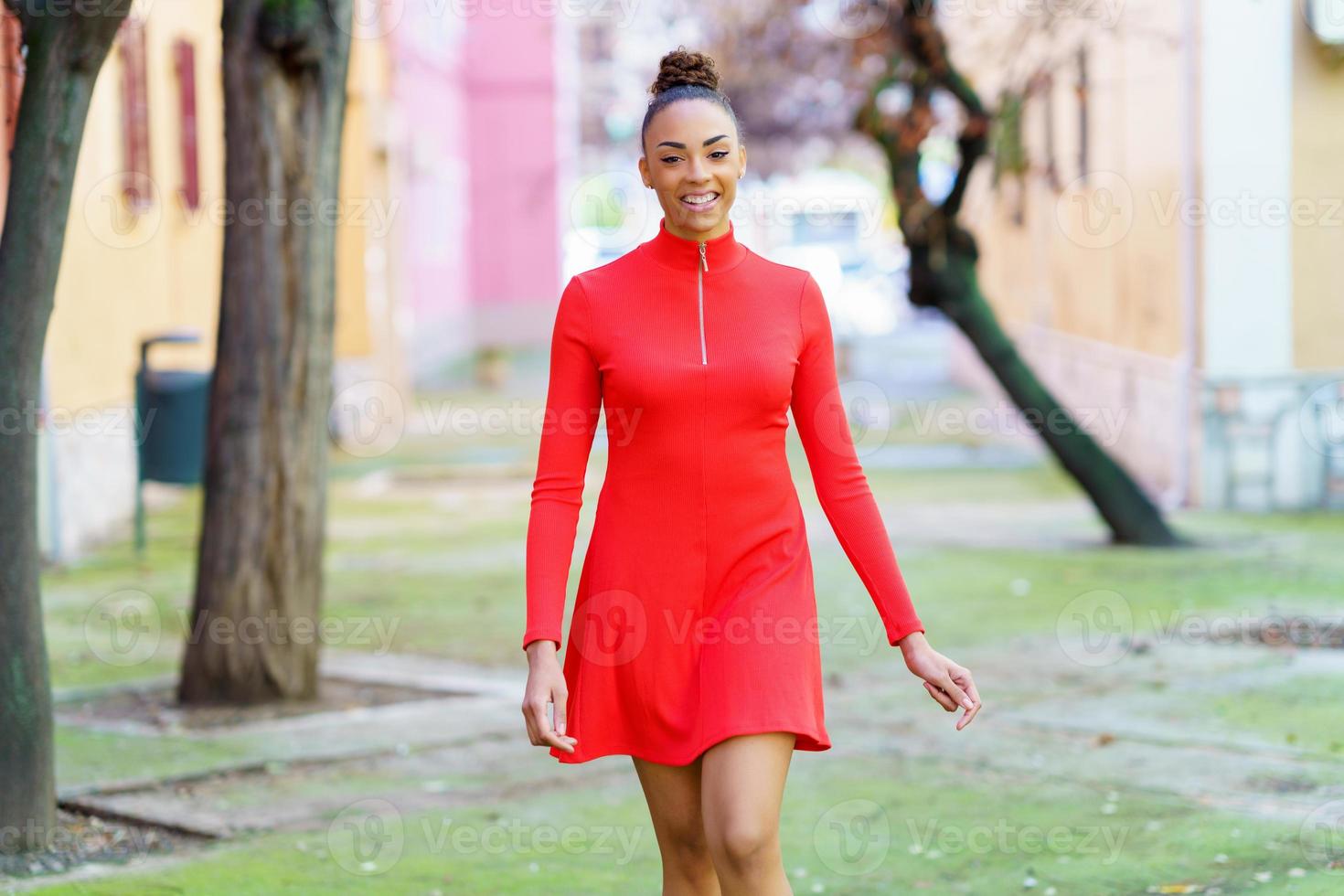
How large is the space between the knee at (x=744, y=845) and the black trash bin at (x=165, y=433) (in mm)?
9915

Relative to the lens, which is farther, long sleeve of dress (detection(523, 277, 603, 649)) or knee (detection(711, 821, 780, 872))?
long sleeve of dress (detection(523, 277, 603, 649))

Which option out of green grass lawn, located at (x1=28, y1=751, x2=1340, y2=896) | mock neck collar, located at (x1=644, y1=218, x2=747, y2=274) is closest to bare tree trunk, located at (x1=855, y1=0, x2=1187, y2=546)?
green grass lawn, located at (x1=28, y1=751, x2=1340, y2=896)

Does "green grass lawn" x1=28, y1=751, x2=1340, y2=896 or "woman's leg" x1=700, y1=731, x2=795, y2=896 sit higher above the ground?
"woman's leg" x1=700, y1=731, x2=795, y2=896

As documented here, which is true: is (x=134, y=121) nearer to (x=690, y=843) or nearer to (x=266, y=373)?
(x=266, y=373)

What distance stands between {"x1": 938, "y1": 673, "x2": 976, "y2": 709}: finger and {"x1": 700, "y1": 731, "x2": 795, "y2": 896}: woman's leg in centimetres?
32

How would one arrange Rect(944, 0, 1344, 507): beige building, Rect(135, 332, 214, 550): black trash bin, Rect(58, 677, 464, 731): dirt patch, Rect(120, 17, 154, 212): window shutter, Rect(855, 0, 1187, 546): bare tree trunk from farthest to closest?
Rect(120, 17, 154, 212): window shutter, Rect(944, 0, 1344, 507): beige building, Rect(135, 332, 214, 550): black trash bin, Rect(855, 0, 1187, 546): bare tree trunk, Rect(58, 677, 464, 731): dirt patch

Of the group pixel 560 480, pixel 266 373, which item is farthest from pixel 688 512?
pixel 266 373

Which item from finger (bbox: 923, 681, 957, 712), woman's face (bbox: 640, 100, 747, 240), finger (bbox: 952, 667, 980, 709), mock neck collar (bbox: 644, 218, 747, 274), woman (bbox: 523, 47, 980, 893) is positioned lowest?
finger (bbox: 923, 681, 957, 712)

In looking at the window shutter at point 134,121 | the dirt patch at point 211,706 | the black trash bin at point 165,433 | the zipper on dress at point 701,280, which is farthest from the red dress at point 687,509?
the window shutter at point 134,121

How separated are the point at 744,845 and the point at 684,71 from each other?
4.87 feet

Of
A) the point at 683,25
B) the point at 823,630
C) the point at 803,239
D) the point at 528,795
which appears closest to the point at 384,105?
the point at 683,25

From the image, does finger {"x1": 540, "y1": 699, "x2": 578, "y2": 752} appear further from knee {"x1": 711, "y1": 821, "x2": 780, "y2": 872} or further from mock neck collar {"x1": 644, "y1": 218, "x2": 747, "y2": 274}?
mock neck collar {"x1": 644, "y1": 218, "x2": 747, "y2": 274}

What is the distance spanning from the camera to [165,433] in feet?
41.9

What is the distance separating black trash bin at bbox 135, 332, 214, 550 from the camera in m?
12.7
